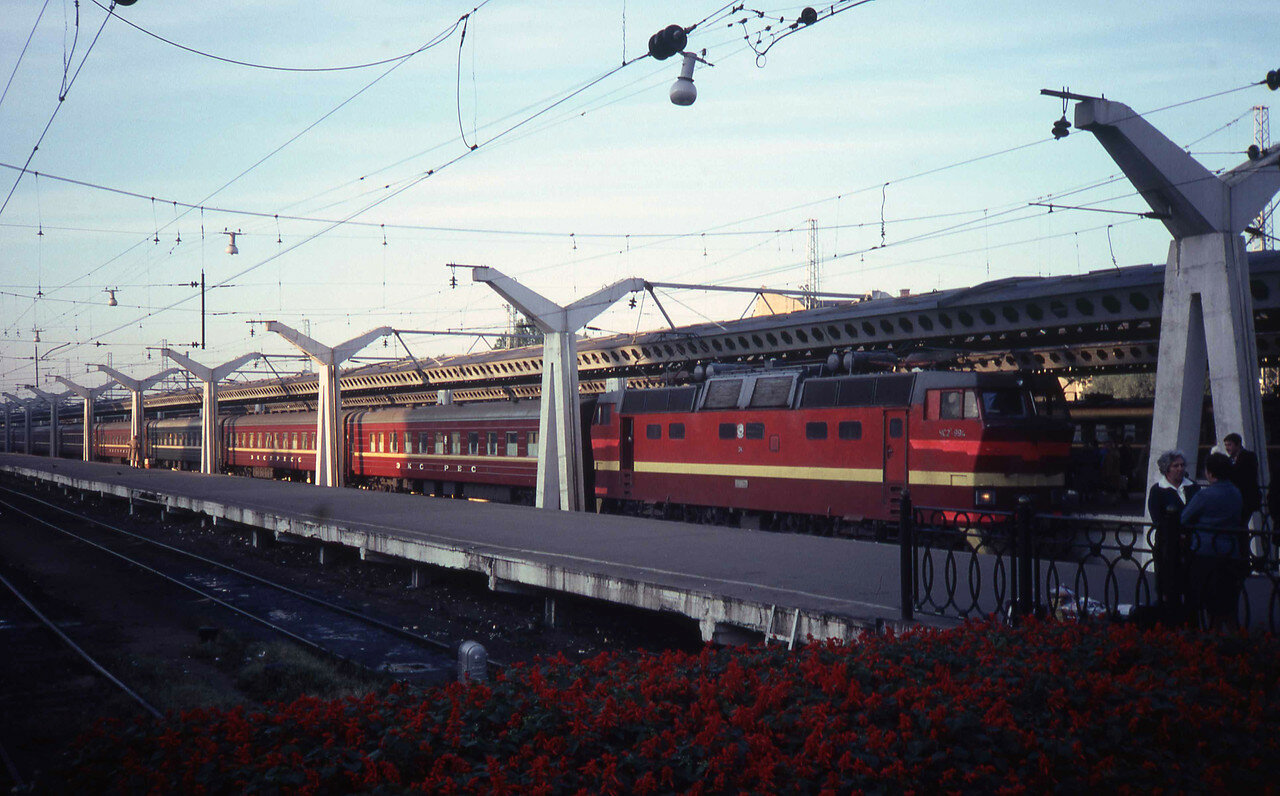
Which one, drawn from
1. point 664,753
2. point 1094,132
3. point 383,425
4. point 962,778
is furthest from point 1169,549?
point 383,425

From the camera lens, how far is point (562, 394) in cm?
2709

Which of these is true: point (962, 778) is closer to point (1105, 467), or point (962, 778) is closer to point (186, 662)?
point (186, 662)

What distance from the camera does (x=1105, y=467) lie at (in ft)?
91.6

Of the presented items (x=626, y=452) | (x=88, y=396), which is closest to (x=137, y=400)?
(x=88, y=396)

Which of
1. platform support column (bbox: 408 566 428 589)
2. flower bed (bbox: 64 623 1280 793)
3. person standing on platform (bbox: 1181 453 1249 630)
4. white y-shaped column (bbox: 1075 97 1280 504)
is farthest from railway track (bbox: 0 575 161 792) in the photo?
white y-shaped column (bbox: 1075 97 1280 504)

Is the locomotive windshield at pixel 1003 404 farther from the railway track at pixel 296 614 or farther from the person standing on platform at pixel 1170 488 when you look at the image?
the railway track at pixel 296 614

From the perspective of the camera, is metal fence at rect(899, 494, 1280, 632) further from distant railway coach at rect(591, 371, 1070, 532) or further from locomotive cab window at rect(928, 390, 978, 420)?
locomotive cab window at rect(928, 390, 978, 420)

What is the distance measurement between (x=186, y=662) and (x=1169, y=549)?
522 inches

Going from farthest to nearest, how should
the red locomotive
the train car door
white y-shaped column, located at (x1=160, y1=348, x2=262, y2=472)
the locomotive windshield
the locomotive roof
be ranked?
1. white y-shaped column, located at (x1=160, y1=348, x2=262, y2=472)
2. the locomotive roof
3. the train car door
4. the red locomotive
5. the locomotive windshield

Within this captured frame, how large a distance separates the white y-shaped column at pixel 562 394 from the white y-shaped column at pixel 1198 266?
14.7 metres

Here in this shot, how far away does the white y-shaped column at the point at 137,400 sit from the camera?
65.6m

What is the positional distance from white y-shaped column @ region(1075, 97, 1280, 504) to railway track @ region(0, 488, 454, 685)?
11013 mm

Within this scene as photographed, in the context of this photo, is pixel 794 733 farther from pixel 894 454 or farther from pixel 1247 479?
pixel 894 454

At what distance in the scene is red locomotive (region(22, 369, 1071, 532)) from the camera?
725 inches
